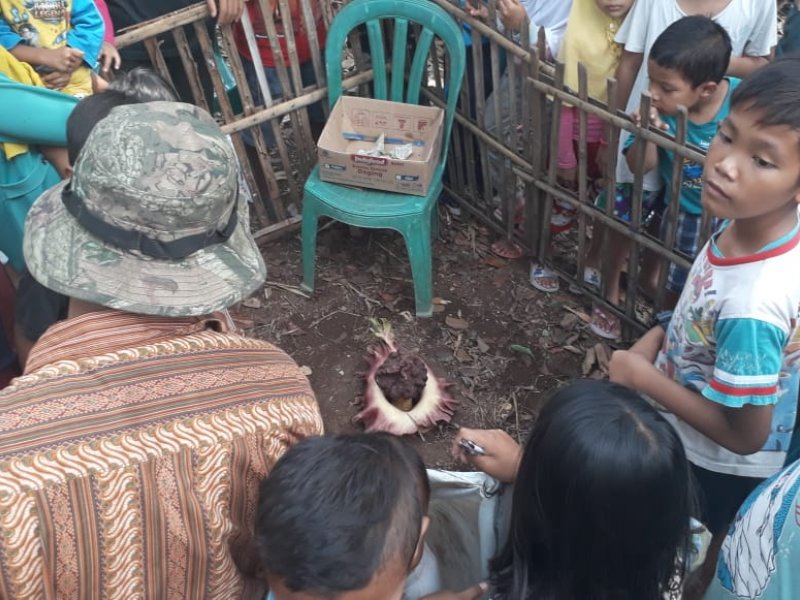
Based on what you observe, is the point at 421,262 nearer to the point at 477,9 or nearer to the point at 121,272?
the point at 477,9

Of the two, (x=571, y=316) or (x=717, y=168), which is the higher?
(x=717, y=168)

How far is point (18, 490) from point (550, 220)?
9.62 feet

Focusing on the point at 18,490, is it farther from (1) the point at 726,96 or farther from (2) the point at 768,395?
(1) the point at 726,96

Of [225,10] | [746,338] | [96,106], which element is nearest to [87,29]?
[225,10]

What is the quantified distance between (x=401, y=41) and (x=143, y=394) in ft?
9.28

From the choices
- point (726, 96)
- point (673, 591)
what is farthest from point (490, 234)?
point (673, 591)

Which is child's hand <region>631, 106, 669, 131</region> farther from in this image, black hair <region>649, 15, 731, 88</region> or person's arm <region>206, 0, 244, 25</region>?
person's arm <region>206, 0, 244, 25</region>

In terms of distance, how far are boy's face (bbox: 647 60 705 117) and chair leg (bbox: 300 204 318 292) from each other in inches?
67.1

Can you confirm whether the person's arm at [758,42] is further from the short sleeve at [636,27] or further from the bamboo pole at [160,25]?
the bamboo pole at [160,25]

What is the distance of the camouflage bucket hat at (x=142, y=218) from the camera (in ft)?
4.73

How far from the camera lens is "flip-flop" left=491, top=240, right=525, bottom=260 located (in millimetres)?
3955

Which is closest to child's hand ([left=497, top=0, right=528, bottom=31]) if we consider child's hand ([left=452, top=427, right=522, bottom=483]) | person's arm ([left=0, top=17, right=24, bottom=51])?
person's arm ([left=0, top=17, right=24, bottom=51])

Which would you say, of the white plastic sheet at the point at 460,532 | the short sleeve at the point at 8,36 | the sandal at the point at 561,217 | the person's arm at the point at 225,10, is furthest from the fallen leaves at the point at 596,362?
the short sleeve at the point at 8,36

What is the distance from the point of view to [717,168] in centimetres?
169
